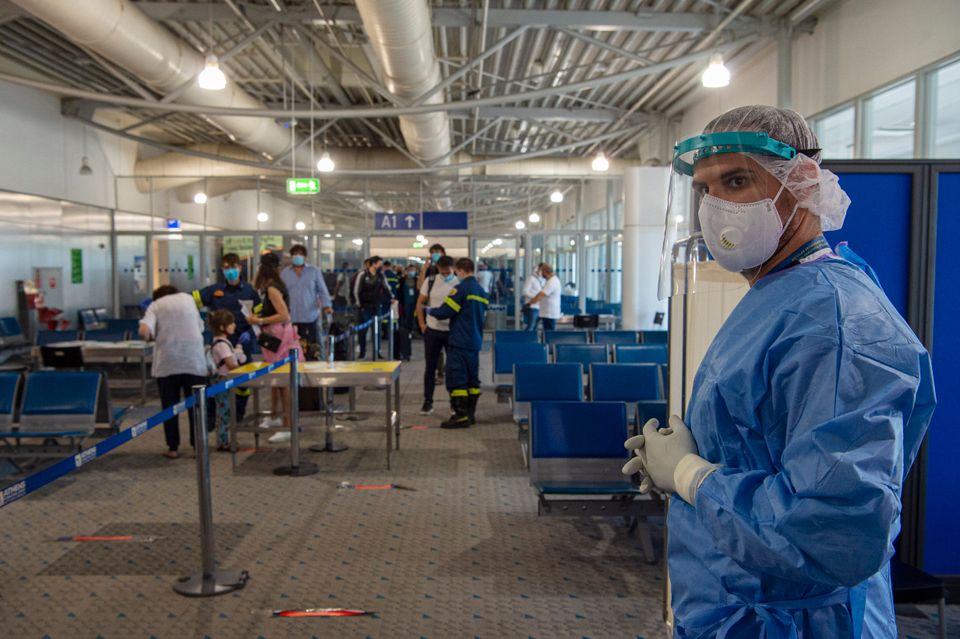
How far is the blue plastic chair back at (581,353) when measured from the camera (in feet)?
24.5

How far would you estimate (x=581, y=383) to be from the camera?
6.12 m

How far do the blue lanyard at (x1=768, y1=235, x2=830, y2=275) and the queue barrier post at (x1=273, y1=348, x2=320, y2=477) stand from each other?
481cm

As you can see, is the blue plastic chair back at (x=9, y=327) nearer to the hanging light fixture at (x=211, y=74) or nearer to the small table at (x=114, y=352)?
the small table at (x=114, y=352)

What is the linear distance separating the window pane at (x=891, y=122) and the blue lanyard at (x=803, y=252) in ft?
26.7

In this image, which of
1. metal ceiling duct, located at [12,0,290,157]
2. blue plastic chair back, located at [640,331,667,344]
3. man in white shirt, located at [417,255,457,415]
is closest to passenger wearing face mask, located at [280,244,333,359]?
man in white shirt, located at [417,255,457,415]

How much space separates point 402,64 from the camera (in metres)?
8.12

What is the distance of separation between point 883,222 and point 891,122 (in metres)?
6.13

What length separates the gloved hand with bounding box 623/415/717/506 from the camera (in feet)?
4.22

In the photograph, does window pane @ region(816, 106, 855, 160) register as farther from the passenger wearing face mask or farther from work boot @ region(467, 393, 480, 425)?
the passenger wearing face mask

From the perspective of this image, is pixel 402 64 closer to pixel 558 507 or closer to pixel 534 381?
pixel 534 381

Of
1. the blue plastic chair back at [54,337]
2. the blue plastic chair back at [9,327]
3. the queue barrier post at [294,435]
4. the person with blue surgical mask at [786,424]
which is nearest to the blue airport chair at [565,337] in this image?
the queue barrier post at [294,435]

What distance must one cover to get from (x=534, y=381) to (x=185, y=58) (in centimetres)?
669

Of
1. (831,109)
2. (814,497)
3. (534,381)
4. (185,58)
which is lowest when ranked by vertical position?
(534,381)

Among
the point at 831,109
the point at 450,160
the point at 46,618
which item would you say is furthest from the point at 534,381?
the point at 450,160
